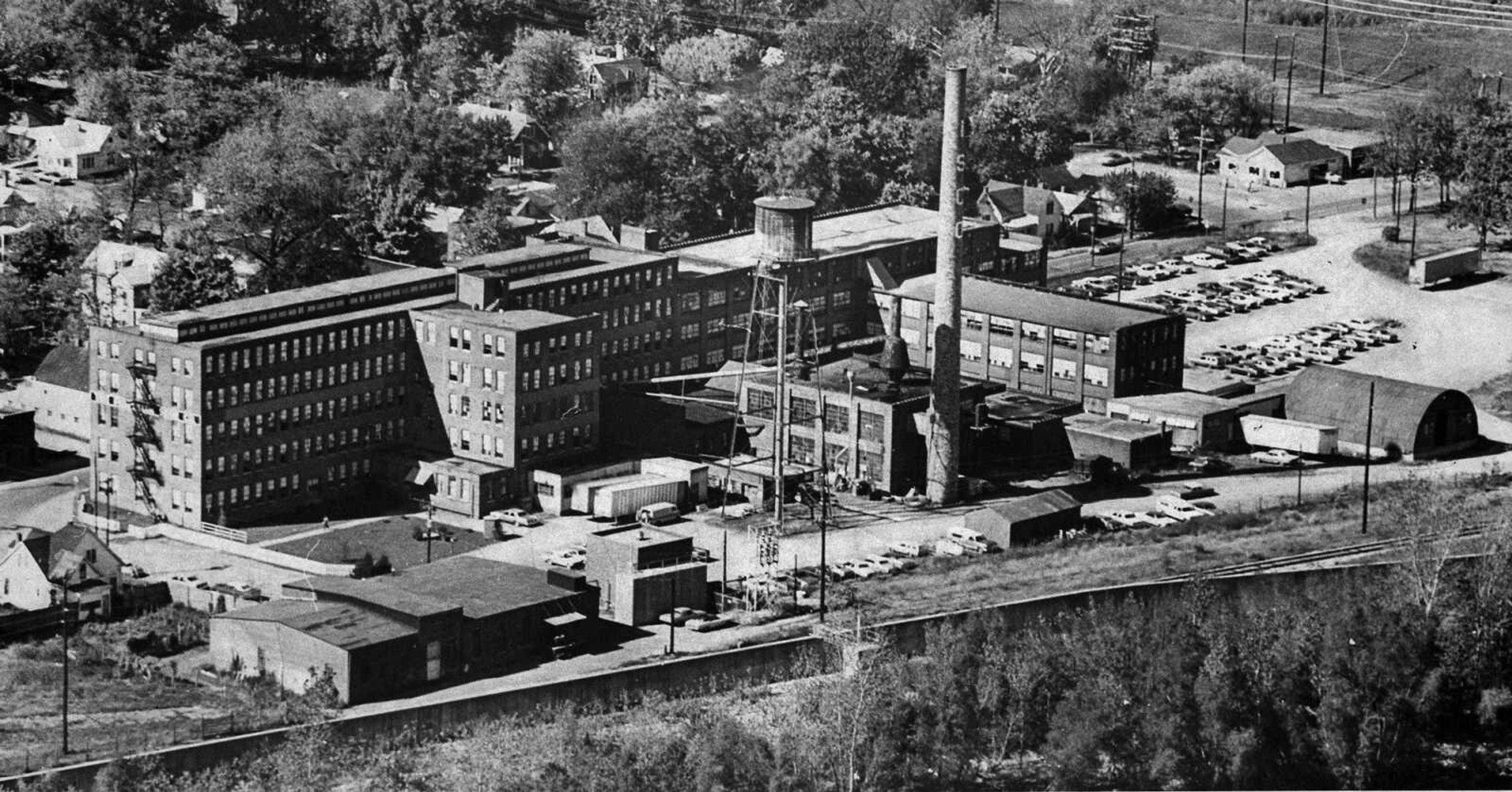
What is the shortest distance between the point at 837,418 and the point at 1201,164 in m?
64.1

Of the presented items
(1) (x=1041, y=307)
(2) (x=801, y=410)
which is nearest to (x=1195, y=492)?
(2) (x=801, y=410)

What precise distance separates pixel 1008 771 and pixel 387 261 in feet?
196

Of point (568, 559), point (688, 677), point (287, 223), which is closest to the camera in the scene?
point (688, 677)

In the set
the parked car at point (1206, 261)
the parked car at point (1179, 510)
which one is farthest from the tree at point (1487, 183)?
the parked car at point (1179, 510)

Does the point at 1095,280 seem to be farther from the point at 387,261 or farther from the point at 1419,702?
the point at 1419,702

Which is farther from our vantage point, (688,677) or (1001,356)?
(1001,356)

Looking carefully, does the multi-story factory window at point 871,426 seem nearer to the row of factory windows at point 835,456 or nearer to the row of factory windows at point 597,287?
the row of factory windows at point 835,456

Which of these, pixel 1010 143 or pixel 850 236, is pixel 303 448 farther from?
pixel 1010 143

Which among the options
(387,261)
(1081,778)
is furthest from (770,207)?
(1081,778)

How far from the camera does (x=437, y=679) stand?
100562 millimetres

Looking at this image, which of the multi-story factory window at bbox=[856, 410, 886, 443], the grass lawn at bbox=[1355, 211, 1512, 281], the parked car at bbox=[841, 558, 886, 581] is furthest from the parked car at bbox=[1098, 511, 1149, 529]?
the grass lawn at bbox=[1355, 211, 1512, 281]

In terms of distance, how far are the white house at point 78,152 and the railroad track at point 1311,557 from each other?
263 feet

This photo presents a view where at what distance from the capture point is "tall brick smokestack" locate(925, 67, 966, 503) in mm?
123000

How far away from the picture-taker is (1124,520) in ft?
393
